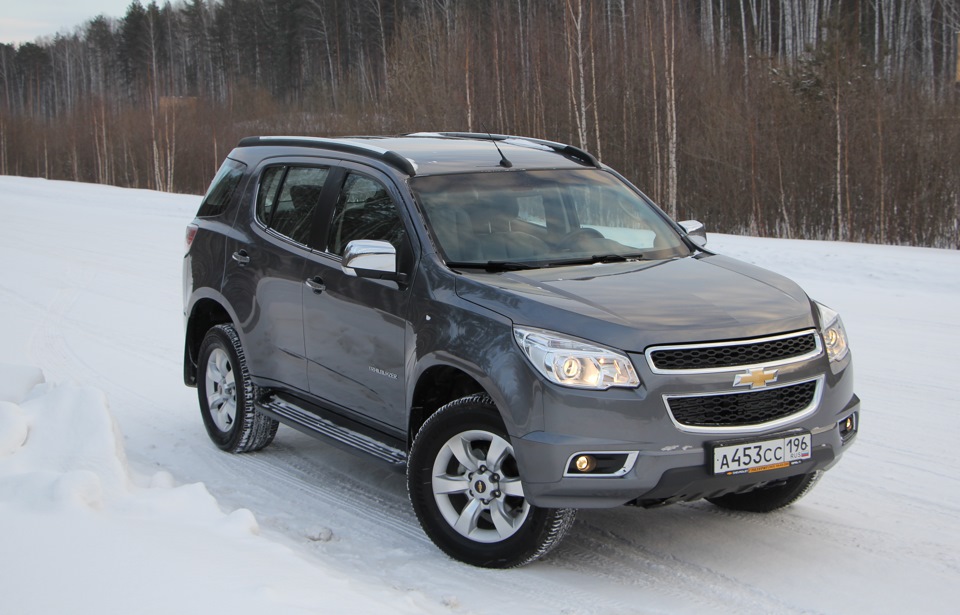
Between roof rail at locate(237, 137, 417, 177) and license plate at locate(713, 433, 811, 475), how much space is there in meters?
2.25

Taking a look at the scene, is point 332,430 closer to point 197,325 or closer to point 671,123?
point 197,325

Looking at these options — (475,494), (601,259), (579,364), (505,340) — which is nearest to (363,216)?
(601,259)

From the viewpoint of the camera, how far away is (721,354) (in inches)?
170

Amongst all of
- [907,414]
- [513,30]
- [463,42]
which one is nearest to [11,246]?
[907,414]

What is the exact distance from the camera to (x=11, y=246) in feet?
59.2

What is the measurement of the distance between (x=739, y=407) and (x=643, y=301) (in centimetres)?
61

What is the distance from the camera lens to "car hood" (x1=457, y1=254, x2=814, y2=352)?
4309mm

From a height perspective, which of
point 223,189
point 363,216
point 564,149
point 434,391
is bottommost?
point 434,391

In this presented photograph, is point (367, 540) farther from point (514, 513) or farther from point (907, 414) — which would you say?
point (907, 414)

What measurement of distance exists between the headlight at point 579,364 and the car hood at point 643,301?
5 cm

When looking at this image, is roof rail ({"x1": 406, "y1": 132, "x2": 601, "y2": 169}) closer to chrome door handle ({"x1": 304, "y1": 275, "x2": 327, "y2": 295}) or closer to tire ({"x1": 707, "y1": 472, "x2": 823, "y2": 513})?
chrome door handle ({"x1": 304, "y1": 275, "x2": 327, "y2": 295})

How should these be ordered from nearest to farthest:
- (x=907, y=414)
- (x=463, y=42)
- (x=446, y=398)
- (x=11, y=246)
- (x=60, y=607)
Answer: (x=60, y=607) → (x=446, y=398) → (x=907, y=414) → (x=11, y=246) → (x=463, y=42)

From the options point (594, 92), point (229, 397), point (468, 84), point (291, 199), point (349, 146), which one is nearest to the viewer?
point (349, 146)

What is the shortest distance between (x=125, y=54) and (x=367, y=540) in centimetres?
9910
